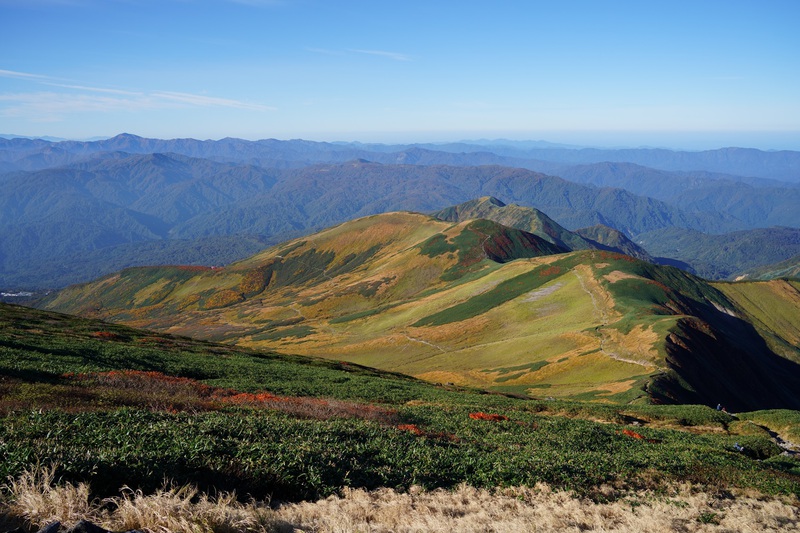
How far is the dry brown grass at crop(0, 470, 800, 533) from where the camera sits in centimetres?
958

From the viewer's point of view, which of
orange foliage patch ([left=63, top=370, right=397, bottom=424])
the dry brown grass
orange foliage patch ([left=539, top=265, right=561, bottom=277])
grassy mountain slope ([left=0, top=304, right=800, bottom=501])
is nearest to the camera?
the dry brown grass

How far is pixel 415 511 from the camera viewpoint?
13.4m

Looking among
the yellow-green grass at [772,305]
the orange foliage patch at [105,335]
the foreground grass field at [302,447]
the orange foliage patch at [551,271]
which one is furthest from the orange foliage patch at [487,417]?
the yellow-green grass at [772,305]

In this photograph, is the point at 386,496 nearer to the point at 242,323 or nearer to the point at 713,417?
the point at 713,417

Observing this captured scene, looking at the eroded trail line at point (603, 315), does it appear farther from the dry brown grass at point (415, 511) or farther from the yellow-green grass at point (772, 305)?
the dry brown grass at point (415, 511)

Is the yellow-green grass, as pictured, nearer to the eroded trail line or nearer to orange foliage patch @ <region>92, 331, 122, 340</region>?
the eroded trail line

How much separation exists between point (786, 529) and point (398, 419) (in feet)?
63.9

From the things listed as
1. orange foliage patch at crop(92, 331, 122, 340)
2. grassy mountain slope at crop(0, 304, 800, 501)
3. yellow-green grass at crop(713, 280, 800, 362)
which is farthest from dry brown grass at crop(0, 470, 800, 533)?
yellow-green grass at crop(713, 280, 800, 362)

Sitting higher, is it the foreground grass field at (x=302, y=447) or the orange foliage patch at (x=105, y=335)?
the foreground grass field at (x=302, y=447)

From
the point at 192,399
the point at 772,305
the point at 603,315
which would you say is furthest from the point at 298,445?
the point at 772,305

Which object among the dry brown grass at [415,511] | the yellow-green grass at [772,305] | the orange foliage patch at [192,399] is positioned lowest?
the yellow-green grass at [772,305]

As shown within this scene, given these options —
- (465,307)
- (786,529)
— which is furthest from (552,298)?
(786,529)

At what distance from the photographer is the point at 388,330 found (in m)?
147

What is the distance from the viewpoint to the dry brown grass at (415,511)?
9578 mm
